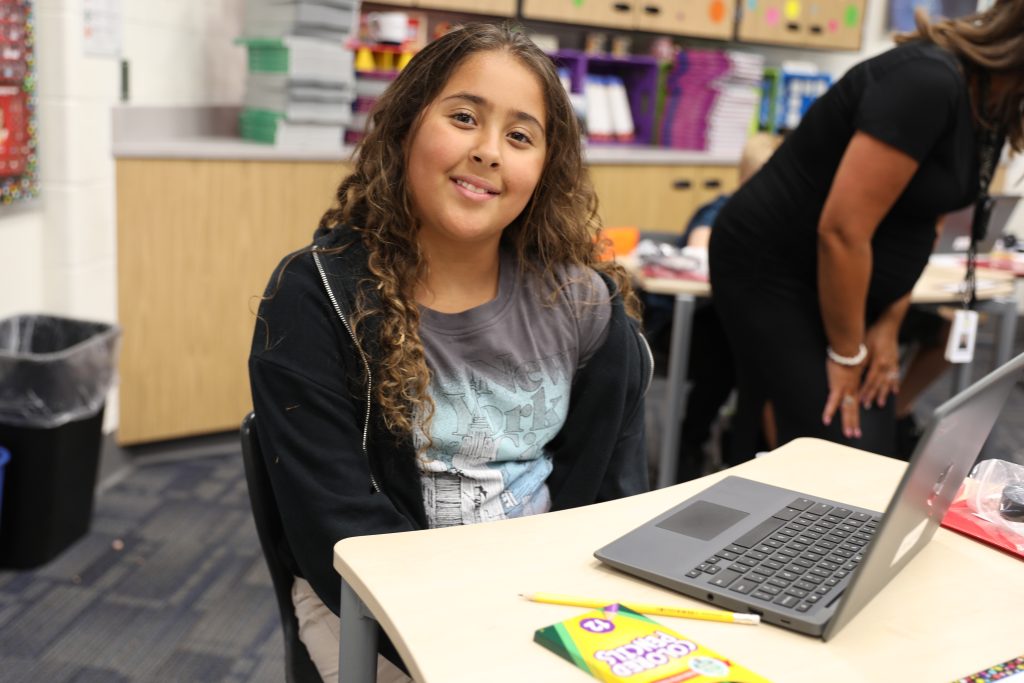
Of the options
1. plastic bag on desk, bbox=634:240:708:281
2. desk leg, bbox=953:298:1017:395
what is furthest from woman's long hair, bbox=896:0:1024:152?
desk leg, bbox=953:298:1017:395

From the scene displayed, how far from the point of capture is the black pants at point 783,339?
2000 millimetres

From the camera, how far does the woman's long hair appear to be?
1692mm

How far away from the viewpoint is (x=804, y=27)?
4.83 metres

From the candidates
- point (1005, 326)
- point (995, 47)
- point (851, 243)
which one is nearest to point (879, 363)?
point (851, 243)

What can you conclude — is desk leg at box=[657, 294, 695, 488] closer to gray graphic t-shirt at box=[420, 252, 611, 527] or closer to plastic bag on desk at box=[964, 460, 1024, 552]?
gray graphic t-shirt at box=[420, 252, 611, 527]

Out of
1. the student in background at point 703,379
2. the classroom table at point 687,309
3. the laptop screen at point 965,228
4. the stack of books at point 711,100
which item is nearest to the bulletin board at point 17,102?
the classroom table at point 687,309

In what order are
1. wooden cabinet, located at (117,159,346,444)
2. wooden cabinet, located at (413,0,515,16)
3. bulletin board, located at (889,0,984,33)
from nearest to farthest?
wooden cabinet, located at (117,159,346,444) < wooden cabinet, located at (413,0,515,16) < bulletin board, located at (889,0,984,33)

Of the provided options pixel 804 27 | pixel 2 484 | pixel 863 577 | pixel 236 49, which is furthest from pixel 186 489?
pixel 804 27

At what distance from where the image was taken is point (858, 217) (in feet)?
5.85

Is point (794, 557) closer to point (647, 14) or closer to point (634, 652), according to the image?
point (634, 652)

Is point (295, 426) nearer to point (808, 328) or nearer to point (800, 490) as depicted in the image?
point (800, 490)

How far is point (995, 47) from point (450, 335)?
1046 millimetres

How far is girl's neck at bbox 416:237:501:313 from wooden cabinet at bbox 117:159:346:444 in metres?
1.60

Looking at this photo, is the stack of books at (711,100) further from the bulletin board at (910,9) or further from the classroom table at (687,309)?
the classroom table at (687,309)
